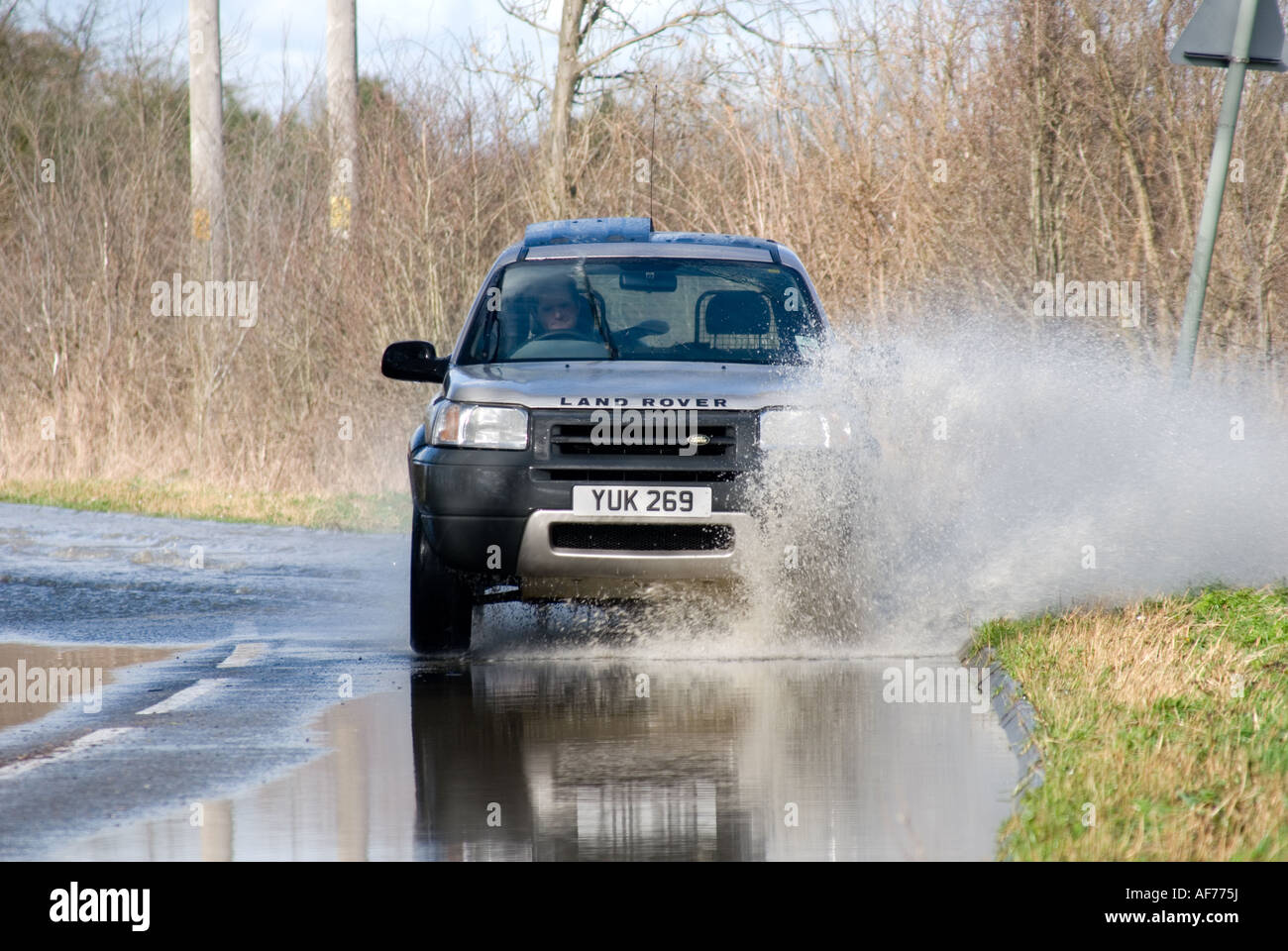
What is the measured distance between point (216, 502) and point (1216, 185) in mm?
11591

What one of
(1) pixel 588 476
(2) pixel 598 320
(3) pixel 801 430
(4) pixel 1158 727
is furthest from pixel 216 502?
(4) pixel 1158 727

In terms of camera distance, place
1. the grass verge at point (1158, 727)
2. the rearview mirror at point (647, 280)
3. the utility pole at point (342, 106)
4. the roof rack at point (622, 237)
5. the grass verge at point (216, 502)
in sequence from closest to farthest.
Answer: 1. the grass verge at point (1158, 727)
2. the rearview mirror at point (647, 280)
3. the roof rack at point (622, 237)
4. the grass verge at point (216, 502)
5. the utility pole at point (342, 106)

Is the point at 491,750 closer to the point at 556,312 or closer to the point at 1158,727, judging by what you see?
the point at 1158,727

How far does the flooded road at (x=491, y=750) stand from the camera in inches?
220

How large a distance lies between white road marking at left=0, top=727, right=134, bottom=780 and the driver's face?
3.35 meters

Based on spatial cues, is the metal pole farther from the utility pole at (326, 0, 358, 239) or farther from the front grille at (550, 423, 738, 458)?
the utility pole at (326, 0, 358, 239)

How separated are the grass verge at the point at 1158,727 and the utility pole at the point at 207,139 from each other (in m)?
16.3

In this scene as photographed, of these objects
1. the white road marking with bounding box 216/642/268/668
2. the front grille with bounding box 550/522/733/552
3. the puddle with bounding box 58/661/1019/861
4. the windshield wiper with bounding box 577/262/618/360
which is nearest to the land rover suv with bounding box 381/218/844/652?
the front grille with bounding box 550/522/733/552

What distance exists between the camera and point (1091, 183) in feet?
49.5

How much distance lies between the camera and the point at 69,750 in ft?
23.6

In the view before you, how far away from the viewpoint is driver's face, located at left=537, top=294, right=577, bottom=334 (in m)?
9.98

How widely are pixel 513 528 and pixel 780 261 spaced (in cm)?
A: 267

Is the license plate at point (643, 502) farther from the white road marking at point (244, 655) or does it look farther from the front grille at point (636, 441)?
the white road marking at point (244, 655)

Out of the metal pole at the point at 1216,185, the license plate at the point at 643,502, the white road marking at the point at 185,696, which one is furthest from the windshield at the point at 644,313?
the white road marking at the point at 185,696
